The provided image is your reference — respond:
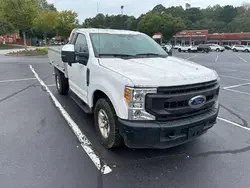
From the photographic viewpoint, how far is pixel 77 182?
9.59 ft

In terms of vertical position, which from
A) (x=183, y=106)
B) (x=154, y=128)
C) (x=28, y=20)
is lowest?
(x=154, y=128)

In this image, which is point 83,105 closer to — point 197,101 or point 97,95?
point 97,95

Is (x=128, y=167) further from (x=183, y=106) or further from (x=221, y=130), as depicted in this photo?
(x=221, y=130)

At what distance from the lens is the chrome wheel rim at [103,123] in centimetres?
364

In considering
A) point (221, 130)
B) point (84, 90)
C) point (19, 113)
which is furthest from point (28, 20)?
point (221, 130)

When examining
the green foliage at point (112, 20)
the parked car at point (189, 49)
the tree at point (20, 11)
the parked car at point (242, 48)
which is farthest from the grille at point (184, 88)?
the parked car at point (242, 48)

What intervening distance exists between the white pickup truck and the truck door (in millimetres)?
172

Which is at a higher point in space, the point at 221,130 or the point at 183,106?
the point at 183,106

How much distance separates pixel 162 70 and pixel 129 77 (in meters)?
0.59

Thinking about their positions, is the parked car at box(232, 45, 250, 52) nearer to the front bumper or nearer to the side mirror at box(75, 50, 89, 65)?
the side mirror at box(75, 50, 89, 65)

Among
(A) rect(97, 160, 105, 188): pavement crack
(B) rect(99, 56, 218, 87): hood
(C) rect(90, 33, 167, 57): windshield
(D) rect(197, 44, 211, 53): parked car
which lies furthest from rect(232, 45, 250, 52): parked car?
(A) rect(97, 160, 105, 188): pavement crack

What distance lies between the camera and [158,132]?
2.96 meters

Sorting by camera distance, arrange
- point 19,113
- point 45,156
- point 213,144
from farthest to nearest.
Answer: point 19,113, point 213,144, point 45,156

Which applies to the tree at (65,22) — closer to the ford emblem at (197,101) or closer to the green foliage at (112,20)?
the green foliage at (112,20)
